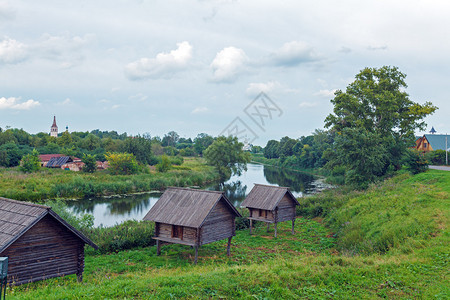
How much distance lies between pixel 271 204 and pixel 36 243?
53.5ft

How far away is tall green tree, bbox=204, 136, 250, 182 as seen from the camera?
68.2 meters

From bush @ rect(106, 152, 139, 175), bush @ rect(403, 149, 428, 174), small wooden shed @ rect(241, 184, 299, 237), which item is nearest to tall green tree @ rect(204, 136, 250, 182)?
bush @ rect(106, 152, 139, 175)

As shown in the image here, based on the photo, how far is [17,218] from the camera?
40.9 ft

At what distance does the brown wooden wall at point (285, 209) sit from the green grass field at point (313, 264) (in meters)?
1.42

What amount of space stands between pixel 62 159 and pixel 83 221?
170 ft

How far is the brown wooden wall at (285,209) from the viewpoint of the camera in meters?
25.8

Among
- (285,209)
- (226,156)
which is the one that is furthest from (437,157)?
(226,156)

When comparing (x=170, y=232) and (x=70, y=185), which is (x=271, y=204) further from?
(x=70, y=185)

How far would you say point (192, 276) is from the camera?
12.0 meters

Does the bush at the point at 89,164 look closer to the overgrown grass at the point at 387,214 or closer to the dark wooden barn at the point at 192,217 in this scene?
the overgrown grass at the point at 387,214

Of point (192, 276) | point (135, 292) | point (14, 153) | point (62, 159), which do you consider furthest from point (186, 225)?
point (14, 153)

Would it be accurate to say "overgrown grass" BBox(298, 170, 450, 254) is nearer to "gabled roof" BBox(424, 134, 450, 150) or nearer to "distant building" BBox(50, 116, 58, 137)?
"gabled roof" BBox(424, 134, 450, 150)

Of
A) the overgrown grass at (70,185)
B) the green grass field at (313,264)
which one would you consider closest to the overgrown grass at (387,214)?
the green grass field at (313,264)

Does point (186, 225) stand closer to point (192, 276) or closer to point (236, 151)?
point (192, 276)
